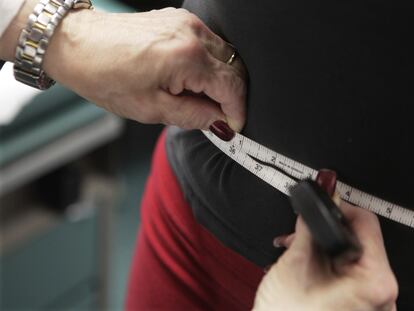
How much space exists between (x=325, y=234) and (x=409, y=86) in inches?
5.7

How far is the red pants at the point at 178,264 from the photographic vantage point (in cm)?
70

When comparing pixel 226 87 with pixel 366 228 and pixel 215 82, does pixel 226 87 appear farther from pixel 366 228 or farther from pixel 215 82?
pixel 366 228

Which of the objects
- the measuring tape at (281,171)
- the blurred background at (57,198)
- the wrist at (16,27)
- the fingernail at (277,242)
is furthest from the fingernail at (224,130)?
the blurred background at (57,198)

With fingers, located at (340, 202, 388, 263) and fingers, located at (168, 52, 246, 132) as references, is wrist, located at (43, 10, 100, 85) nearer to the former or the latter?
fingers, located at (168, 52, 246, 132)

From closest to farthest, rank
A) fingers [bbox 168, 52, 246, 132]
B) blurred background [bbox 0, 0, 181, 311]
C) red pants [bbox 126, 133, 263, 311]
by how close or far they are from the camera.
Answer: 1. fingers [bbox 168, 52, 246, 132]
2. red pants [bbox 126, 133, 263, 311]
3. blurred background [bbox 0, 0, 181, 311]

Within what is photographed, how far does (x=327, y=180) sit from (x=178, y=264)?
32 centimetres

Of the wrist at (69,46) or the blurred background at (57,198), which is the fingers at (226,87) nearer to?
the wrist at (69,46)

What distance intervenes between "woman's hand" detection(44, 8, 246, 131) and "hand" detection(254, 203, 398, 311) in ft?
0.56

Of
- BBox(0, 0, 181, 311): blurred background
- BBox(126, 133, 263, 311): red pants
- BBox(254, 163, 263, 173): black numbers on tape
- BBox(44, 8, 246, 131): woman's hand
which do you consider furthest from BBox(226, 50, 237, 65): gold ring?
BBox(0, 0, 181, 311): blurred background

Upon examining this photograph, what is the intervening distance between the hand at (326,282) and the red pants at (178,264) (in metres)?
0.15

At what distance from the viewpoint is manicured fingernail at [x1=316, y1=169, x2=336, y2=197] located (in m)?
0.53

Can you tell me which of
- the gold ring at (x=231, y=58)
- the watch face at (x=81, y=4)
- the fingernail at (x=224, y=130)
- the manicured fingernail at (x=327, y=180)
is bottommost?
the fingernail at (x=224, y=130)

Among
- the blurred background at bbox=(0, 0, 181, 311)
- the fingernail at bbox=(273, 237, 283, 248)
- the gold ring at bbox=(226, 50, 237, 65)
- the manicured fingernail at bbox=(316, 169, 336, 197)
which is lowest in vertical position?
the blurred background at bbox=(0, 0, 181, 311)

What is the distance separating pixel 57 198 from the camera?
1465 mm
